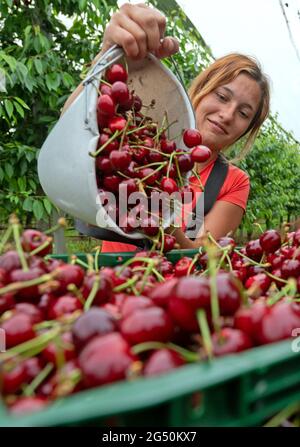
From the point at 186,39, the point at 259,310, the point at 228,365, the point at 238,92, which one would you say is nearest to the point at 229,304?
the point at 259,310

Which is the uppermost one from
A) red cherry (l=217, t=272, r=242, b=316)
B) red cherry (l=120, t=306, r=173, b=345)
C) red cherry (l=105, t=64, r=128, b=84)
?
red cherry (l=105, t=64, r=128, b=84)

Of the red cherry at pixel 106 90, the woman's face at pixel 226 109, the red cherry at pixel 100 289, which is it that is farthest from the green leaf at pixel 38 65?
the red cherry at pixel 100 289

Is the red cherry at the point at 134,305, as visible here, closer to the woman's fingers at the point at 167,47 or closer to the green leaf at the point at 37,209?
the woman's fingers at the point at 167,47

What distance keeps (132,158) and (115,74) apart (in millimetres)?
205

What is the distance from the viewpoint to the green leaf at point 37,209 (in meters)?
2.41

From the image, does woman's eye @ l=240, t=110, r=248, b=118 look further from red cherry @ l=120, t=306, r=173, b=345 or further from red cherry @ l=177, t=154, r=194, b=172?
red cherry @ l=120, t=306, r=173, b=345

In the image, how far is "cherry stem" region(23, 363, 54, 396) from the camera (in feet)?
1.31

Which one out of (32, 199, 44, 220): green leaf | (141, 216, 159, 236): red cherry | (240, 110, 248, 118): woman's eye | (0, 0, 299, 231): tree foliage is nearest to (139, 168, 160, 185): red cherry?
(141, 216, 159, 236): red cherry

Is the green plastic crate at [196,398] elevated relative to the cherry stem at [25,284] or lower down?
elevated

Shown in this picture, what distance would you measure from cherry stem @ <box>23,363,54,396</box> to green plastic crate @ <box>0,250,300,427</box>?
7cm

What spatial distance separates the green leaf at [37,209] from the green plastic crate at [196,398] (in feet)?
7.00

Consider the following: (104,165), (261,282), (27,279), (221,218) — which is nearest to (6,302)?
(27,279)

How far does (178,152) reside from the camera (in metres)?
1.12

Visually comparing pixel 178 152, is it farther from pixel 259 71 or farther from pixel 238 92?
pixel 259 71
